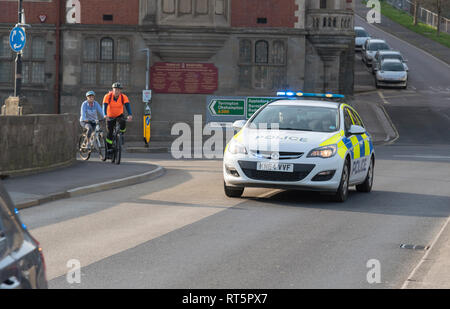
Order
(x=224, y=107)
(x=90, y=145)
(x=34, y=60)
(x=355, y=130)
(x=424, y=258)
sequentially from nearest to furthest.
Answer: (x=424, y=258) → (x=355, y=130) → (x=90, y=145) → (x=224, y=107) → (x=34, y=60)

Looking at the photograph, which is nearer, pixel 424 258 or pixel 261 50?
pixel 424 258

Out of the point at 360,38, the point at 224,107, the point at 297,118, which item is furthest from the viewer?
the point at 360,38

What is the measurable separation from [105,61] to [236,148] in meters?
22.8

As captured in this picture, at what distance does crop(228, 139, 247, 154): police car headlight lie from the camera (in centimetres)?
1355

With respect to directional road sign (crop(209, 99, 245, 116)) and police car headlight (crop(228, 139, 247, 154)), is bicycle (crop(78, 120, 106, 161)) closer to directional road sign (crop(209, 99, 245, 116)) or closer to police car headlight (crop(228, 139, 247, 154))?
police car headlight (crop(228, 139, 247, 154))

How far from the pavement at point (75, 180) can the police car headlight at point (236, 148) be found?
2635 mm

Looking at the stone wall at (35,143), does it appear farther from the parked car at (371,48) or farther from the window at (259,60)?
the parked car at (371,48)

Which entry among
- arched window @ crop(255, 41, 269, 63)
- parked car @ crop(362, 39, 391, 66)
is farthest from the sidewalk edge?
parked car @ crop(362, 39, 391, 66)

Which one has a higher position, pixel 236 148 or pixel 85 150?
pixel 236 148

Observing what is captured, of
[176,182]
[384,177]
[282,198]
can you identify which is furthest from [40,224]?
[384,177]

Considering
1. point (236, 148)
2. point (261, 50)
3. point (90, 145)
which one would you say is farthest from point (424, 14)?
point (236, 148)

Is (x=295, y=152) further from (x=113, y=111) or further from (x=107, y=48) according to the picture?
(x=107, y=48)

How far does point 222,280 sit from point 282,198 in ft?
22.6

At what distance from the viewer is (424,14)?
289 ft
